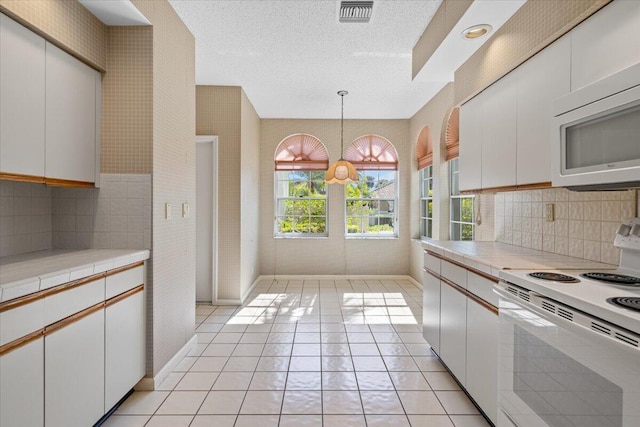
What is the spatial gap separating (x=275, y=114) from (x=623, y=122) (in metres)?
5.07

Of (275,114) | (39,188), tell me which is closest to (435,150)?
(275,114)

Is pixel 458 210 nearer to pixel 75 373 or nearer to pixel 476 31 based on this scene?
pixel 476 31

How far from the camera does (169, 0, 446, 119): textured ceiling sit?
2.79 m

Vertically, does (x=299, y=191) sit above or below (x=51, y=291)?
above

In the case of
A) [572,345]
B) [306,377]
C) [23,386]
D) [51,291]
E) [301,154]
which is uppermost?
[301,154]

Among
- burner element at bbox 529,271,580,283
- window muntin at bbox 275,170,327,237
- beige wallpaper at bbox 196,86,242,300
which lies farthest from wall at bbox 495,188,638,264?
window muntin at bbox 275,170,327,237

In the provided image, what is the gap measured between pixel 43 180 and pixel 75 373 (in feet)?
3.42

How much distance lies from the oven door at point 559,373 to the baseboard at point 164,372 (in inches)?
85.5

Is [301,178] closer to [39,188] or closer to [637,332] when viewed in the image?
[39,188]

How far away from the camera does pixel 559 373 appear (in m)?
1.30

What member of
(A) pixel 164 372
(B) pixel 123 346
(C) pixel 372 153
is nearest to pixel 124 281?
(B) pixel 123 346

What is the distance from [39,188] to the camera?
2324mm

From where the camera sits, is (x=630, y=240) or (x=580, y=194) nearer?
(x=630, y=240)

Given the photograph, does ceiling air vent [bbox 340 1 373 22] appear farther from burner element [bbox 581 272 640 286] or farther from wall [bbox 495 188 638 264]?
burner element [bbox 581 272 640 286]
